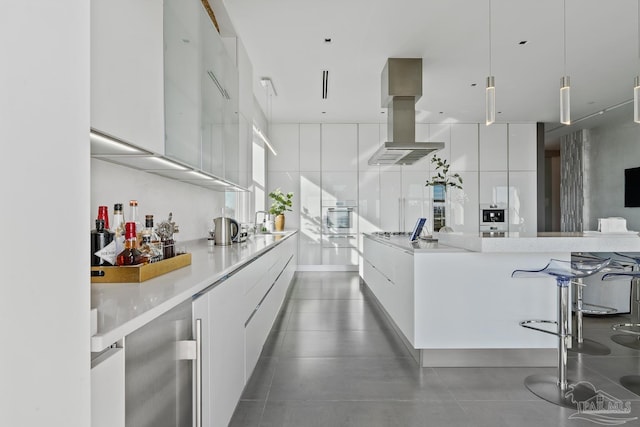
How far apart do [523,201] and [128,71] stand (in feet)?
24.3

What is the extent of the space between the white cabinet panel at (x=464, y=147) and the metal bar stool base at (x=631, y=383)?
5006mm

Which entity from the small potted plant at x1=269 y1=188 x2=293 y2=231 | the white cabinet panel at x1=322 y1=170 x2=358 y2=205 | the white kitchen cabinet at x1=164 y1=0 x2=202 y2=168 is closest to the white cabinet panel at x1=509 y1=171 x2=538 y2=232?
the white cabinet panel at x1=322 y1=170 x2=358 y2=205

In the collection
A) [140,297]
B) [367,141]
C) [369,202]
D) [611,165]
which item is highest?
[367,141]

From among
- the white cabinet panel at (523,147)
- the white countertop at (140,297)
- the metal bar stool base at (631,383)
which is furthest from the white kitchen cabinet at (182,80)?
the white cabinet panel at (523,147)

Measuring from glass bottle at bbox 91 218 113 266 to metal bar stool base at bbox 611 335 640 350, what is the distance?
13.1 ft

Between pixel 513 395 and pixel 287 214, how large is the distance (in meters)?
5.32

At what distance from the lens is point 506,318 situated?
270 centimetres

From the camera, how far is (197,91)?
2.21 meters

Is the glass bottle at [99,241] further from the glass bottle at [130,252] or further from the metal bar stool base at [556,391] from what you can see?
the metal bar stool base at [556,391]

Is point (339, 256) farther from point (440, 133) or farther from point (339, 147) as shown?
point (440, 133)

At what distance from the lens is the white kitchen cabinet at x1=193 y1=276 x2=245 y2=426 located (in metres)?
1.36

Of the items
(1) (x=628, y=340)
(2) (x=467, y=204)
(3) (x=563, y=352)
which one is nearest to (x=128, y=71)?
(3) (x=563, y=352)

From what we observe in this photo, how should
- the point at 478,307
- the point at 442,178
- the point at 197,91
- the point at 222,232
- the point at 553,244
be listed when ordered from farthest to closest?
the point at 442,178 → the point at 222,232 → the point at 478,307 → the point at 553,244 → the point at 197,91

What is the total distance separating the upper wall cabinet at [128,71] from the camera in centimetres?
121
